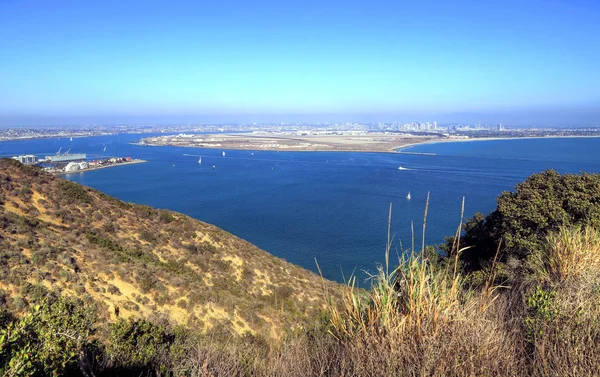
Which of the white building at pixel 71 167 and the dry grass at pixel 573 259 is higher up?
the dry grass at pixel 573 259

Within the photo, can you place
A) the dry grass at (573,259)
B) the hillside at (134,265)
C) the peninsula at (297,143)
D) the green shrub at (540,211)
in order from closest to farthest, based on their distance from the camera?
the dry grass at (573,259), the hillside at (134,265), the green shrub at (540,211), the peninsula at (297,143)

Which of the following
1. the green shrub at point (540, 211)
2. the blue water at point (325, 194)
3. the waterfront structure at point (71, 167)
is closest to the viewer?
the green shrub at point (540, 211)

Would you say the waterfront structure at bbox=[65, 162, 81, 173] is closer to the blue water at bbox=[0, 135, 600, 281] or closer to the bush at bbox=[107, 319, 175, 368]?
the blue water at bbox=[0, 135, 600, 281]

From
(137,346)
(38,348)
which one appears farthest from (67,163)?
(38,348)

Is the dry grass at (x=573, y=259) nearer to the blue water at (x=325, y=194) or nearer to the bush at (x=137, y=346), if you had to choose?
the bush at (x=137, y=346)

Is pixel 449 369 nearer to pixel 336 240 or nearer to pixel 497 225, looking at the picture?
pixel 497 225

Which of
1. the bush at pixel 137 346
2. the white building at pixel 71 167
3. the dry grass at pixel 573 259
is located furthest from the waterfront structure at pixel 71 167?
the dry grass at pixel 573 259
